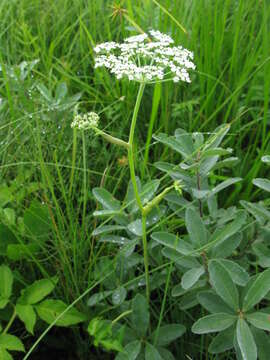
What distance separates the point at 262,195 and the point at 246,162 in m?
0.12

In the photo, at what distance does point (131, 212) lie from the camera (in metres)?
1.18

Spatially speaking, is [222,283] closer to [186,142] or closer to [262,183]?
[262,183]

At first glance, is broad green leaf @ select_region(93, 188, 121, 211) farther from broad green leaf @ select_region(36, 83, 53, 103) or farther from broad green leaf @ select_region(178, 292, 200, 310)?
broad green leaf @ select_region(36, 83, 53, 103)

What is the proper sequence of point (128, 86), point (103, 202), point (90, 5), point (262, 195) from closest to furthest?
point (103, 202), point (262, 195), point (128, 86), point (90, 5)

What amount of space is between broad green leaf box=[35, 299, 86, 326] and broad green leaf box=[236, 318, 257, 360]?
0.37 metres

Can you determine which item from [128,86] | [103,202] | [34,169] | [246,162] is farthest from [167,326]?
[128,86]

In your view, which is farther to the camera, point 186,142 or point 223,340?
point 186,142

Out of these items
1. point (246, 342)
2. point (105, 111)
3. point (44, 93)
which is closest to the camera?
point (246, 342)

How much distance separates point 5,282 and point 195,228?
459 mm

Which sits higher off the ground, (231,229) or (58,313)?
(231,229)

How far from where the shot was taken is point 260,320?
0.94m

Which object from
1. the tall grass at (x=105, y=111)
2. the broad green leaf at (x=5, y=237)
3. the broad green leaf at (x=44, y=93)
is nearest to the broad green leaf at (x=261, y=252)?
the tall grass at (x=105, y=111)

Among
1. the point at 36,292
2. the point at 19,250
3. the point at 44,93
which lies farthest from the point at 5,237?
the point at 44,93

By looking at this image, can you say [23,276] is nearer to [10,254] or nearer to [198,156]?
[10,254]
